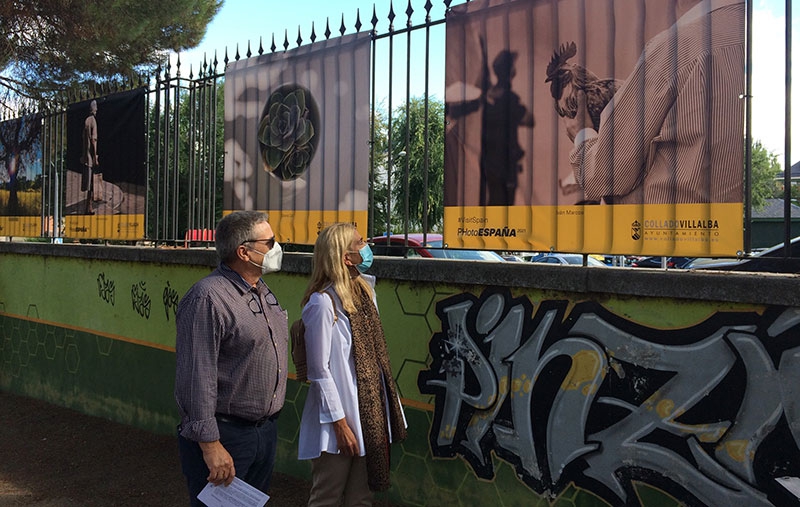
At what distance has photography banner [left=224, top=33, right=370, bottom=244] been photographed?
5.10 meters

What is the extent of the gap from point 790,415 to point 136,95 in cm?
611

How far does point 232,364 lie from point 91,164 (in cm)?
541

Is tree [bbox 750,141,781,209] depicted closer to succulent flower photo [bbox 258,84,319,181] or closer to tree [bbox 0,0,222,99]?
succulent flower photo [bbox 258,84,319,181]

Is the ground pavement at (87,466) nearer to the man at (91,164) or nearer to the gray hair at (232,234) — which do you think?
the man at (91,164)

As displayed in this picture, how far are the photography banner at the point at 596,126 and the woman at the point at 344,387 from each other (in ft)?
3.53

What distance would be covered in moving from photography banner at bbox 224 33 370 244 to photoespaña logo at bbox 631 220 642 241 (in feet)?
6.30

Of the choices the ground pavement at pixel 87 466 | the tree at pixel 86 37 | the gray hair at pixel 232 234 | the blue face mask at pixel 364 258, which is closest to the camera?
the gray hair at pixel 232 234

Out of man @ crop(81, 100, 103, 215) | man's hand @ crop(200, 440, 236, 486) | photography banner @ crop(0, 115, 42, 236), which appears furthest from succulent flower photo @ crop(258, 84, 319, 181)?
photography banner @ crop(0, 115, 42, 236)

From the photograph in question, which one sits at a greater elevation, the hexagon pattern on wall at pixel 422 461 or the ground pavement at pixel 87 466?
the hexagon pattern on wall at pixel 422 461

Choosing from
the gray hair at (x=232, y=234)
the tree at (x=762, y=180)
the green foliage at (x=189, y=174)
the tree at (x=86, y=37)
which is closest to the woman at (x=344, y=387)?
the gray hair at (x=232, y=234)

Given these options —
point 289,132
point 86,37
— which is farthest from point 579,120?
point 86,37

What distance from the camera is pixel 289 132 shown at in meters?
5.54

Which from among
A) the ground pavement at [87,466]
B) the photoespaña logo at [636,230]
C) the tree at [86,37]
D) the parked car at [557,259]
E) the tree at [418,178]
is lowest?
the ground pavement at [87,466]

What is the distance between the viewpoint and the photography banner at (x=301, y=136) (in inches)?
201
